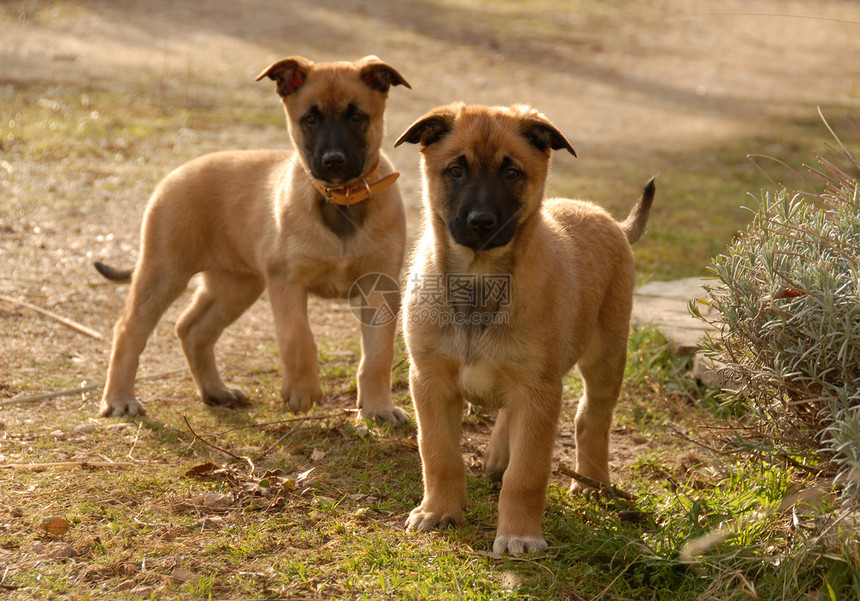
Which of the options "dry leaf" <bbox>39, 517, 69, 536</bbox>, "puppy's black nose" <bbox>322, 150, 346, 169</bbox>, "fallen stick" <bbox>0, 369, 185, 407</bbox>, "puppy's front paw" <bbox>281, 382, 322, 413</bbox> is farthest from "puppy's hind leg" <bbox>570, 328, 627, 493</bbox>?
"fallen stick" <bbox>0, 369, 185, 407</bbox>

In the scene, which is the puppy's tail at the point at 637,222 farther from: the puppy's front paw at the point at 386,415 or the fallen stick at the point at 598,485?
the puppy's front paw at the point at 386,415

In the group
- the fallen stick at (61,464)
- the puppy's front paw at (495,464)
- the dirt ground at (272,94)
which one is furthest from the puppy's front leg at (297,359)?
the puppy's front paw at (495,464)

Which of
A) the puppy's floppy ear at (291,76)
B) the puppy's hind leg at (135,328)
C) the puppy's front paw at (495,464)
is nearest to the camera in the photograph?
the puppy's front paw at (495,464)

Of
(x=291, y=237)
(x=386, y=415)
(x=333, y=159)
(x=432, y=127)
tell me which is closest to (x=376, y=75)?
(x=333, y=159)

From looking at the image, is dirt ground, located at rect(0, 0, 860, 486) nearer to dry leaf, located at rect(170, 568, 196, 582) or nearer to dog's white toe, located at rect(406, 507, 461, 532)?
Result: dog's white toe, located at rect(406, 507, 461, 532)

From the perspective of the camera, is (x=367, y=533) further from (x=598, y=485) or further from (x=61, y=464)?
(x=61, y=464)

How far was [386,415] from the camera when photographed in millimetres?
5125

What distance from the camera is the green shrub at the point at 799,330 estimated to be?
3375 millimetres

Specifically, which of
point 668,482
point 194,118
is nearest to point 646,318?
point 668,482

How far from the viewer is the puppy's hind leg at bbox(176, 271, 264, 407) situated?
562 centimetres

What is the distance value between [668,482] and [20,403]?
349cm

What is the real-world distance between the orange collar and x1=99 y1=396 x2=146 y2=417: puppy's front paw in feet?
5.31

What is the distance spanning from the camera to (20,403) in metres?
5.08

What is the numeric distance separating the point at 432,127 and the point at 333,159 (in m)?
1.34
